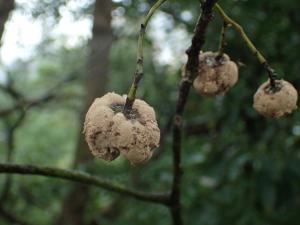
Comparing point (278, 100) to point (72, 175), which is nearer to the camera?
point (278, 100)

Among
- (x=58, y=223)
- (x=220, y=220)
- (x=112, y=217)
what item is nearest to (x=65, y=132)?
(x=112, y=217)

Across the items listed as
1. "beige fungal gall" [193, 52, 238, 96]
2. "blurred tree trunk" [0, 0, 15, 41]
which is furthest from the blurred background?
"beige fungal gall" [193, 52, 238, 96]

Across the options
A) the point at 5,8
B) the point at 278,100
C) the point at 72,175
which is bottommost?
the point at 72,175

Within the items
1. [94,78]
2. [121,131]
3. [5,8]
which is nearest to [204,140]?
→ [94,78]

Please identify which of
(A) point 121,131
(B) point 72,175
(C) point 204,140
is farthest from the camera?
(C) point 204,140

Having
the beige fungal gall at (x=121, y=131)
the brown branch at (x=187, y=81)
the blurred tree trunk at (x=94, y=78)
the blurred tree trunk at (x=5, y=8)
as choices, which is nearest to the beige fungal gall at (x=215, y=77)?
the brown branch at (x=187, y=81)

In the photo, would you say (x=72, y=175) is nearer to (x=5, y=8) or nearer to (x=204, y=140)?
(x=5, y=8)
